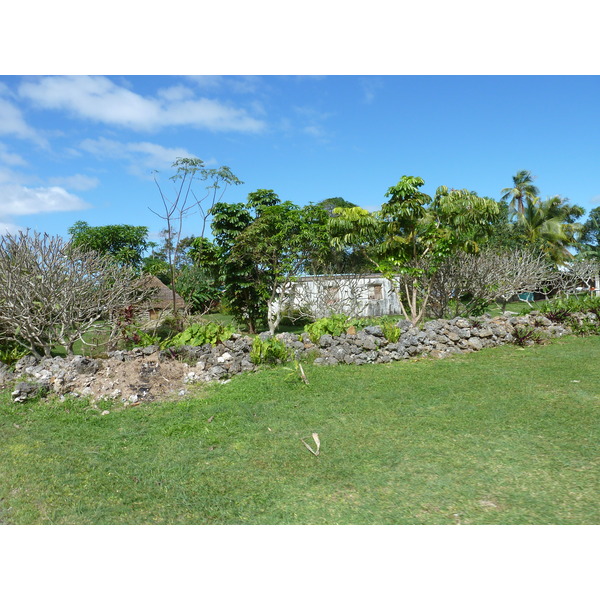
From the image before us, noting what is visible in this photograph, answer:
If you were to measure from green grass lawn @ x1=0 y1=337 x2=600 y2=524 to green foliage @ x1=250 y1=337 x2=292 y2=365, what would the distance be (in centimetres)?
47

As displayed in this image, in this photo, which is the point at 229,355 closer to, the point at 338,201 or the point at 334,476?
the point at 334,476

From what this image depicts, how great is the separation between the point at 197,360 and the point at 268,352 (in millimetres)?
1064

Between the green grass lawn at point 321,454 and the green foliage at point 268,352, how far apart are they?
467mm

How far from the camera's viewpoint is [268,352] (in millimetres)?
7426

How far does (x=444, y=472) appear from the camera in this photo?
3.83 m

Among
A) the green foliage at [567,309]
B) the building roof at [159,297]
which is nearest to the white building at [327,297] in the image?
the building roof at [159,297]

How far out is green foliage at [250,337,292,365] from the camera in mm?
7359

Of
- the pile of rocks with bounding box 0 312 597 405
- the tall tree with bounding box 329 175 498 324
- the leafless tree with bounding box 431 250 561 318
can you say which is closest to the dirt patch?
the pile of rocks with bounding box 0 312 597 405

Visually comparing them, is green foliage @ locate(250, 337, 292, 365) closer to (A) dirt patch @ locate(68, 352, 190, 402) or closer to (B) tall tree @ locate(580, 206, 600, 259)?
(A) dirt patch @ locate(68, 352, 190, 402)

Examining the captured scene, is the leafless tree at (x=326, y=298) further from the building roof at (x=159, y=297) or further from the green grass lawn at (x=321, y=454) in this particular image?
the green grass lawn at (x=321, y=454)

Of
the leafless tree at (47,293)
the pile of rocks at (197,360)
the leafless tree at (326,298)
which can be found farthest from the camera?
the leafless tree at (326,298)

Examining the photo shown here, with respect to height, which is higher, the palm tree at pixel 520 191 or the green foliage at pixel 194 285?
the palm tree at pixel 520 191

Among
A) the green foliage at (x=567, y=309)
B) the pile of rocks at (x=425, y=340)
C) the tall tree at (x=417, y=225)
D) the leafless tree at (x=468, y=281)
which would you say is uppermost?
the tall tree at (x=417, y=225)

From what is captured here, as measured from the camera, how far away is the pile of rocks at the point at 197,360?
21.1 ft
